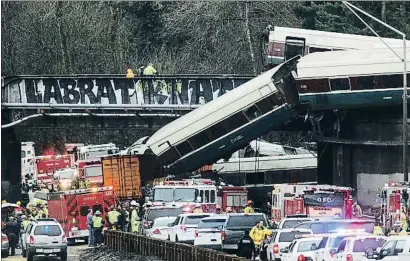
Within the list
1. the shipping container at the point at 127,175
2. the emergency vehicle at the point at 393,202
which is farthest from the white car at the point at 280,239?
the shipping container at the point at 127,175

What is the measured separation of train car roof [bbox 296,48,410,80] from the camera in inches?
2255

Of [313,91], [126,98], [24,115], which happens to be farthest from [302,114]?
[24,115]

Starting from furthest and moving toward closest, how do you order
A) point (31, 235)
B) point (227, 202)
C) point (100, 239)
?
point (227, 202), point (100, 239), point (31, 235)

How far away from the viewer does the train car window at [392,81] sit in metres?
57.1

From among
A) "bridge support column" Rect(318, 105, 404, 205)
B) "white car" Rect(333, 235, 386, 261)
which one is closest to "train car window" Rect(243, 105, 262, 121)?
"bridge support column" Rect(318, 105, 404, 205)

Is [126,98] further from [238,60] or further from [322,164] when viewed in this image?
[238,60]

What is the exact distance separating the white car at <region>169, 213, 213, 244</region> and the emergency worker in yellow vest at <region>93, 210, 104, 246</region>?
4580 mm

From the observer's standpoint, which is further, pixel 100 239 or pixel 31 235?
pixel 100 239

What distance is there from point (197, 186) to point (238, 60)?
109 feet

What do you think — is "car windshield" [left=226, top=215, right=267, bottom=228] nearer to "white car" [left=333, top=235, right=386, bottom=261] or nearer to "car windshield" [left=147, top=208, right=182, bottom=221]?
"car windshield" [left=147, top=208, right=182, bottom=221]

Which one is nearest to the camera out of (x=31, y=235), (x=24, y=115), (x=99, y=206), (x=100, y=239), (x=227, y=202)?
(x=31, y=235)

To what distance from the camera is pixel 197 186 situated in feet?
177

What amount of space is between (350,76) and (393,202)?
11890 mm

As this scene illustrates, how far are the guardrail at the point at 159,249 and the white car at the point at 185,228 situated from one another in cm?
123
